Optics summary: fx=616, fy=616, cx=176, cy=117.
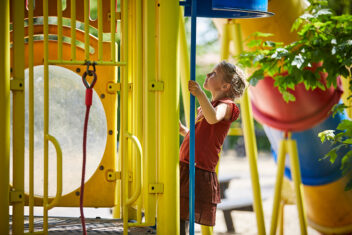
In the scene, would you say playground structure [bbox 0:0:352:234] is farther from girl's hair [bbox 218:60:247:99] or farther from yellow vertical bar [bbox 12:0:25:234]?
girl's hair [bbox 218:60:247:99]

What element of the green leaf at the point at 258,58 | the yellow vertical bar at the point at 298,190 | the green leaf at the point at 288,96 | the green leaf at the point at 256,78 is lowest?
the yellow vertical bar at the point at 298,190

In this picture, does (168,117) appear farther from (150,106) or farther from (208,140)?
(208,140)

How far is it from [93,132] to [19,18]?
122 cm

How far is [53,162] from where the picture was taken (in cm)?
422

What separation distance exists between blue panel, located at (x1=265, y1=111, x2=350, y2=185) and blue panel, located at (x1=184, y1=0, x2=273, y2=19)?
3353 millimetres

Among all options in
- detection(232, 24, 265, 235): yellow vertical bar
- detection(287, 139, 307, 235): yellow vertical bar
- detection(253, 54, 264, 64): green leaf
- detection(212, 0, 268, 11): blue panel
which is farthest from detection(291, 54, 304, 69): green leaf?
detection(287, 139, 307, 235): yellow vertical bar

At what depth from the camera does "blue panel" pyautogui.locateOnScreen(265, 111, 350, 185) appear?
23.1 ft

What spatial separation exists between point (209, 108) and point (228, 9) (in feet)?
1.98

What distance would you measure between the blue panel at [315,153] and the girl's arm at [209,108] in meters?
3.18

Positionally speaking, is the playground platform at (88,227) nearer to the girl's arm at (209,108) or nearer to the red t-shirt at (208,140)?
the red t-shirt at (208,140)

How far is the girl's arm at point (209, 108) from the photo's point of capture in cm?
362

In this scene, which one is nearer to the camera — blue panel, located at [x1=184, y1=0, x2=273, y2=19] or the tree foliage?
blue panel, located at [x1=184, y1=0, x2=273, y2=19]

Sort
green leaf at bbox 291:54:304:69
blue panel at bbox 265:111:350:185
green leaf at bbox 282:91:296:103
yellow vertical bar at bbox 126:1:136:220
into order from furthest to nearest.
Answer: blue panel at bbox 265:111:350:185, green leaf at bbox 282:91:296:103, green leaf at bbox 291:54:304:69, yellow vertical bar at bbox 126:1:136:220

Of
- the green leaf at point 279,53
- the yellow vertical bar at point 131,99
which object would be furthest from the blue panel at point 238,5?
the green leaf at point 279,53
